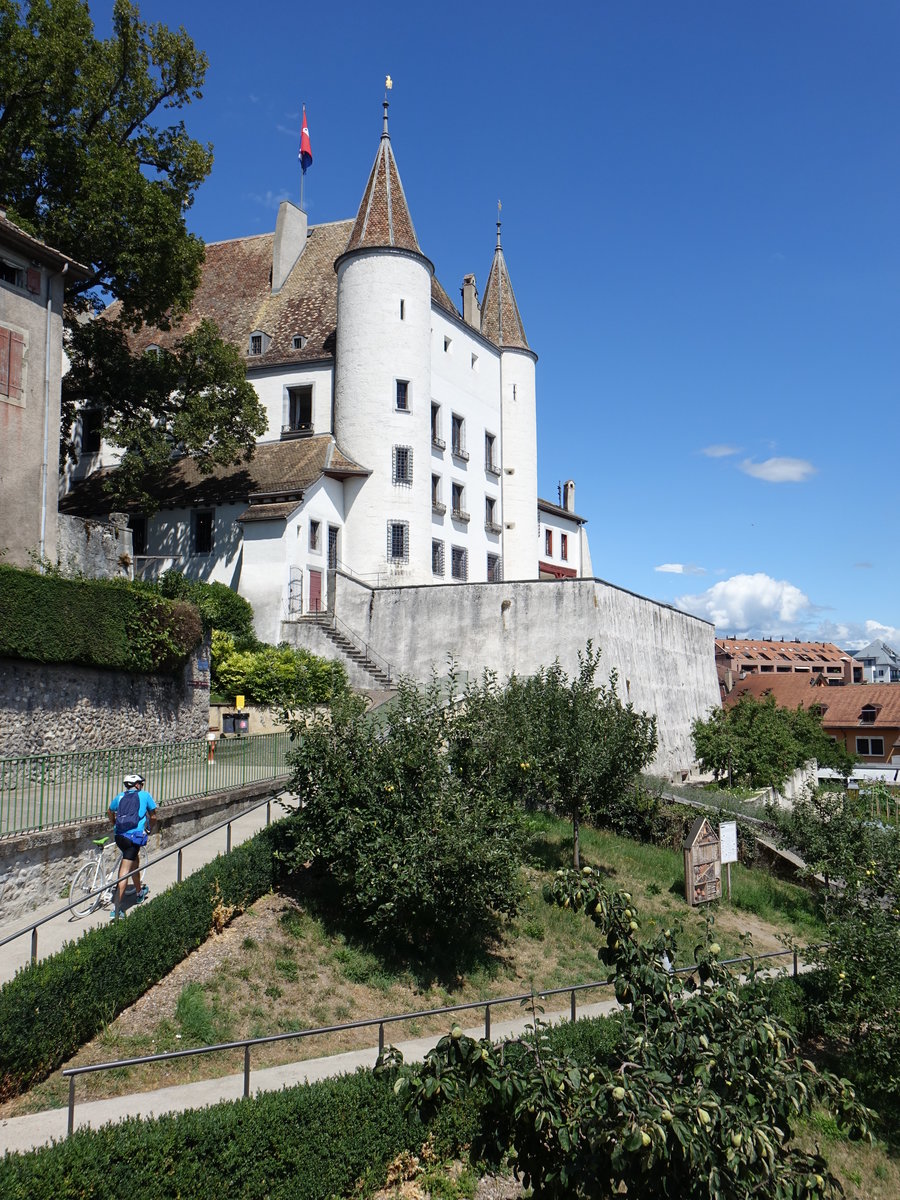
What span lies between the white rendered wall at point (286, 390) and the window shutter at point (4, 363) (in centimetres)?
1550

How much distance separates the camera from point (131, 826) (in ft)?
45.1

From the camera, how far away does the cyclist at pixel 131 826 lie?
1366 cm

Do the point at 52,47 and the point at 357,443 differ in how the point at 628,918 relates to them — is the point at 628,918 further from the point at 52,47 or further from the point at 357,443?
the point at 357,443

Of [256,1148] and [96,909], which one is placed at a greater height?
[96,909]

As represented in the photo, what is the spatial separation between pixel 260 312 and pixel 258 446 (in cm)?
699

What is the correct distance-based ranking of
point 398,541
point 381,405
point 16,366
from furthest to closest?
point 381,405 → point 398,541 → point 16,366

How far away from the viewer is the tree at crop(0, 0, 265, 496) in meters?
25.5

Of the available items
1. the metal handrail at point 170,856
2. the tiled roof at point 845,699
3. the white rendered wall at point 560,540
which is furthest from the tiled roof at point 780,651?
the metal handrail at point 170,856

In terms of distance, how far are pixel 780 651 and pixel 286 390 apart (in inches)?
3869

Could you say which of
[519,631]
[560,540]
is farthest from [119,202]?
[560,540]

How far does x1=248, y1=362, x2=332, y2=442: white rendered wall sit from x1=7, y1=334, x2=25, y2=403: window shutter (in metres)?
15.1

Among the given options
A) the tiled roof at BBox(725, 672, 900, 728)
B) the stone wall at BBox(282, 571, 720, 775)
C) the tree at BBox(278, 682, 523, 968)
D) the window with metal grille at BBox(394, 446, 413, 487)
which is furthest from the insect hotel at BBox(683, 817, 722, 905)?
the tiled roof at BBox(725, 672, 900, 728)

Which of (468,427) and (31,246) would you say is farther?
(468,427)

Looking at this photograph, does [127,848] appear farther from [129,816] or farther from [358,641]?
[358,641]
